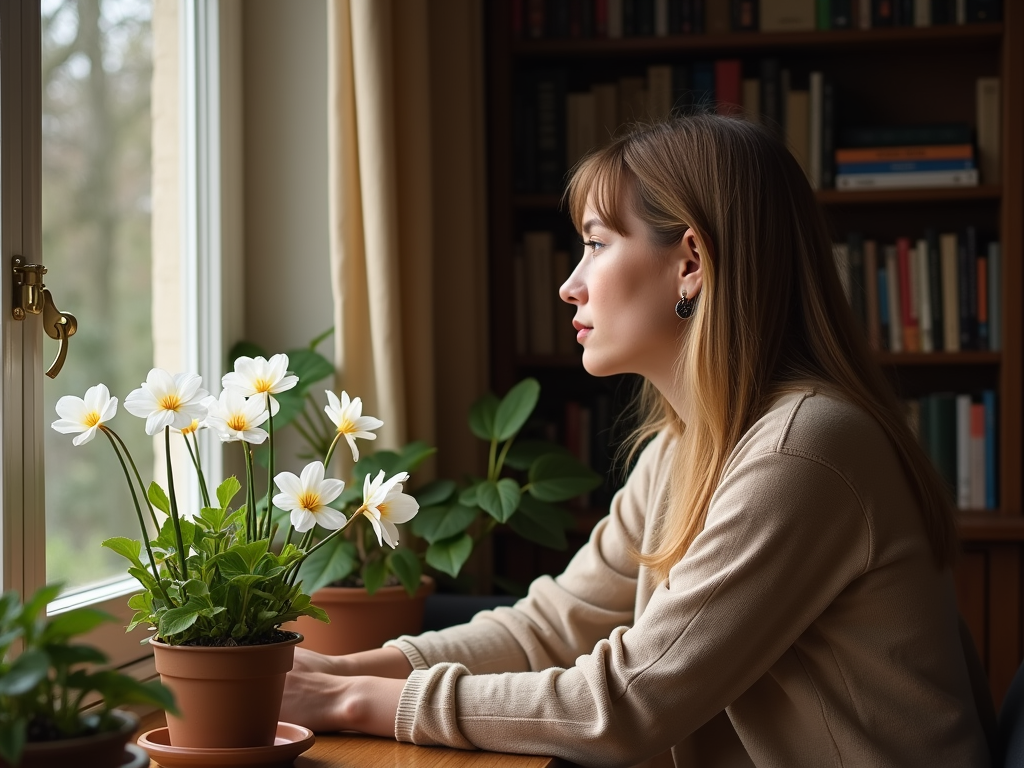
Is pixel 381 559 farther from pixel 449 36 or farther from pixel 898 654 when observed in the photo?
pixel 449 36

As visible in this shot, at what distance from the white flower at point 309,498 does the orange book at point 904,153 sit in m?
2.07

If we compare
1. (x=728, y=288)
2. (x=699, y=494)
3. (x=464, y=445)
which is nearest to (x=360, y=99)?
(x=464, y=445)

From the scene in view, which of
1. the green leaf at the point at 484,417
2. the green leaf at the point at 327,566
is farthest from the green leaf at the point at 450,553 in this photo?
the green leaf at the point at 484,417

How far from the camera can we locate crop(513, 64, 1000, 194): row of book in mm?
2680

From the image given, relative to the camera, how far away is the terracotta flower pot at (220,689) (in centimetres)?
98

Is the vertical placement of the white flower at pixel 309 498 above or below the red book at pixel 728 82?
below

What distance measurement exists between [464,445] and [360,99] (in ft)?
2.53

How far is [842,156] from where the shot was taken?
271 centimetres

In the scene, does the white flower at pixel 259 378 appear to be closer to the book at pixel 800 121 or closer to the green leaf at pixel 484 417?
the green leaf at pixel 484 417

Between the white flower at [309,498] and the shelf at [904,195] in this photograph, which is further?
Result: the shelf at [904,195]

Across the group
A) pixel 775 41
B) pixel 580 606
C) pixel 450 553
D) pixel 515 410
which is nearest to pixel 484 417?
pixel 515 410

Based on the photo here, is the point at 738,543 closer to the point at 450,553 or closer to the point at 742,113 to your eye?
the point at 450,553

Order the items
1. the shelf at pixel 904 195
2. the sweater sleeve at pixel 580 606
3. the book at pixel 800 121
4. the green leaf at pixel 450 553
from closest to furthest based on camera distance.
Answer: the sweater sleeve at pixel 580 606 < the green leaf at pixel 450 553 < the shelf at pixel 904 195 < the book at pixel 800 121

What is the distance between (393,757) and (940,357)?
200 cm
